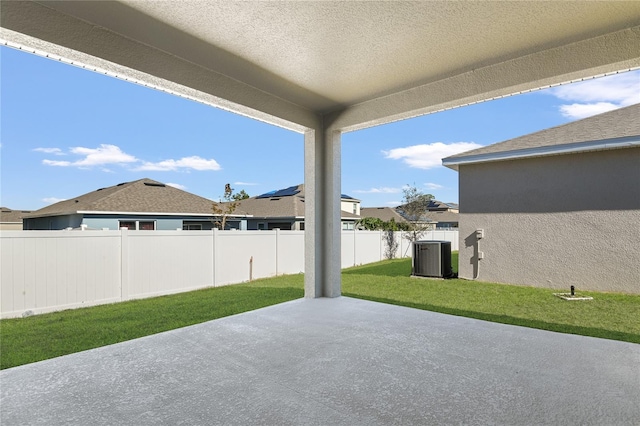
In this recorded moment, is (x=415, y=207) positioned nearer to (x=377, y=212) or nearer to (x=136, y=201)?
(x=136, y=201)

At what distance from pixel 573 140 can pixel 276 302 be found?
6381mm

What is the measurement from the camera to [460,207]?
8344 mm

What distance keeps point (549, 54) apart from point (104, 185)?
39.3 ft

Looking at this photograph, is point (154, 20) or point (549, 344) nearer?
point (154, 20)

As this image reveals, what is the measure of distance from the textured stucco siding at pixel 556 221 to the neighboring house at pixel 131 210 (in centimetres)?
812

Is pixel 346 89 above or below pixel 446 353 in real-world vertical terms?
above

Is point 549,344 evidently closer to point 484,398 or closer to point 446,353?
point 446,353

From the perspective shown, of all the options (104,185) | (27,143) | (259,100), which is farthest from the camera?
(104,185)

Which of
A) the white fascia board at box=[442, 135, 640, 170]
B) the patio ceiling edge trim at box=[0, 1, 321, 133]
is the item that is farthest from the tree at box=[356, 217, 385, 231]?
the patio ceiling edge trim at box=[0, 1, 321, 133]

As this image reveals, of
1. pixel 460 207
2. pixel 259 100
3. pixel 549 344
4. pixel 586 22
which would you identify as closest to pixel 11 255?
pixel 259 100

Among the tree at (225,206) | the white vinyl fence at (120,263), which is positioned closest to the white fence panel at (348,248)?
the white vinyl fence at (120,263)

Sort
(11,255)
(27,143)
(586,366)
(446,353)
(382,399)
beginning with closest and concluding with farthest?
(382,399), (586,366), (446,353), (11,255), (27,143)

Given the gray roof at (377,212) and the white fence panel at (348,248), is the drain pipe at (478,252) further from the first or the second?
the gray roof at (377,212)

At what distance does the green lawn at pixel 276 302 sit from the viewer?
4023 mm
